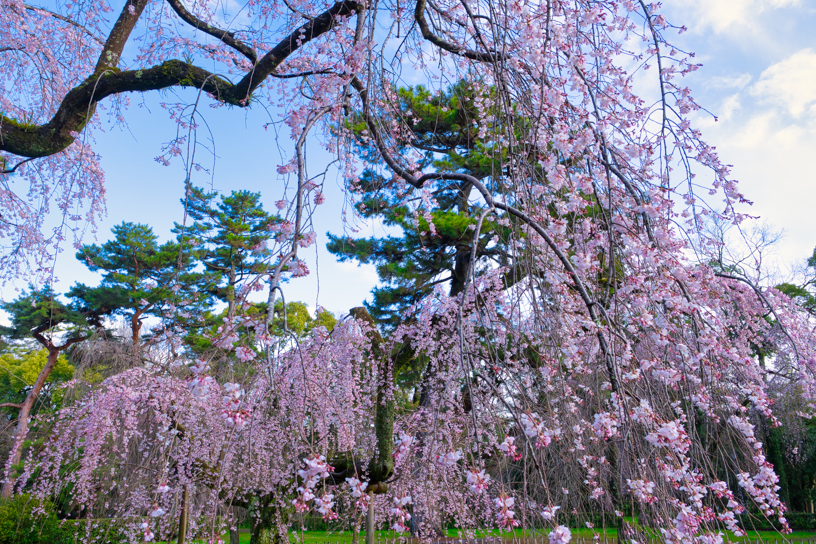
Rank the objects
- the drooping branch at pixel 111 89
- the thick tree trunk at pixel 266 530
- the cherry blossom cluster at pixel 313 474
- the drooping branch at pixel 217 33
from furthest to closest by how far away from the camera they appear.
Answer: the thick tree trunk at pixel 266 530 → the drooping branch at pixel 217 33 → the drooping branch at pixel 111 89 → the cherry blossom cluster at pixel 313 474

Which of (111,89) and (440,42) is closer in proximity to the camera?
(440,42)

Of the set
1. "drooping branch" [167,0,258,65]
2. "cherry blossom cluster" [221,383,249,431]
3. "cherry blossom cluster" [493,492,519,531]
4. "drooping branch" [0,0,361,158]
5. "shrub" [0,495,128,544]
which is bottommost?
"shrub" [0,495,128,544]

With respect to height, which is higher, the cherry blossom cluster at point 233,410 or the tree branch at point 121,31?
the tree branch at point 121,31

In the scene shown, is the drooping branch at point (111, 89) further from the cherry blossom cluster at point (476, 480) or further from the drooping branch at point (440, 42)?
the cherry blossom cluster at point (476, 480)

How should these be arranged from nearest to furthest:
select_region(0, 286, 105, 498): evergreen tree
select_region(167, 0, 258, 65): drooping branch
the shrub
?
select_region(167, 0, 258, 65): drooping branch, the shrub, select_region(0, 286, 105, 498): evergreen tree

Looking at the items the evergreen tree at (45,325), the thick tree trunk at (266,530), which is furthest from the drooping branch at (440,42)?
the evergreen tree at (45,325)

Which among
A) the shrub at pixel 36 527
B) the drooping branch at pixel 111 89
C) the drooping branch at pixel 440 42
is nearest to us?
the drooping branch at pixel 440 42

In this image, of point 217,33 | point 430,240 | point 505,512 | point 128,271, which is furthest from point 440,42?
point 128,271

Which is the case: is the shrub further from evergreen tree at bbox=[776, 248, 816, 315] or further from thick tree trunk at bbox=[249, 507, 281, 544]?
evergreen tree at bbox=[776, 248, 816, 315]

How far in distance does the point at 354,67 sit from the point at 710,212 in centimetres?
166

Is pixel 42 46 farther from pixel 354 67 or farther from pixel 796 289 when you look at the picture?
pixel 796 289

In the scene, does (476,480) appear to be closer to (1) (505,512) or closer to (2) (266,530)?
(1) (505,512)

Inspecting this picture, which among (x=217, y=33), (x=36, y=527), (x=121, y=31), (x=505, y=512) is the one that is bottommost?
(x=36, y=527)

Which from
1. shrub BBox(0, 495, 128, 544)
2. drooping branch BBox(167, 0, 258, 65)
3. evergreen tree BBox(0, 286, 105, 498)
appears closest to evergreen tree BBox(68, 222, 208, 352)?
evergreen tree BBox(0, 286, 105, 498)
